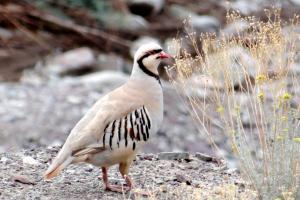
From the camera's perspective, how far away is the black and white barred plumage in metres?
5.83

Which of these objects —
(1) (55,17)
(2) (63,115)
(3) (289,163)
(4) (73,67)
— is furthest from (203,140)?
(3) (289,163)

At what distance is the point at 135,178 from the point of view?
21.6 feet

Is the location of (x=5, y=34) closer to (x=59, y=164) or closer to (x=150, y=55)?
(x=150, y=55)

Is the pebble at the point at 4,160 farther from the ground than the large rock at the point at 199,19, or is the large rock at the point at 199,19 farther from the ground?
the large rock at the point at 199,19

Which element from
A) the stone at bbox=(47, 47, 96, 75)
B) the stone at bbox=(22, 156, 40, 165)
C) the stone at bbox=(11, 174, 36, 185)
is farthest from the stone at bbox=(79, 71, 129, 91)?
the stone at bbox=(11, 174, 36, 185)

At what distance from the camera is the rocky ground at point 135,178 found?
19.4 ft

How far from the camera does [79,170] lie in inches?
Result: 267

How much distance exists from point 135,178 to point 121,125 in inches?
32.5

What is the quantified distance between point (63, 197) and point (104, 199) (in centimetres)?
27

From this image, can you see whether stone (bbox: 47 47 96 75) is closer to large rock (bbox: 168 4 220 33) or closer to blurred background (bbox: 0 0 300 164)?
blurred background (bbox: 0 0 300 164)

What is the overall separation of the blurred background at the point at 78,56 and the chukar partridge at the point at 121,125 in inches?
134

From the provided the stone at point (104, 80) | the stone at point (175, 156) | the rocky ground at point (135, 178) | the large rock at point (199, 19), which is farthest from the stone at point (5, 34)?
the stone at point (175, 156)

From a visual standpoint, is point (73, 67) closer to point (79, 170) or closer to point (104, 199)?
point (79, 170)

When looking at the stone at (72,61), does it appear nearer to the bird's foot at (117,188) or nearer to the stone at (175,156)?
the stone at (175,156)
